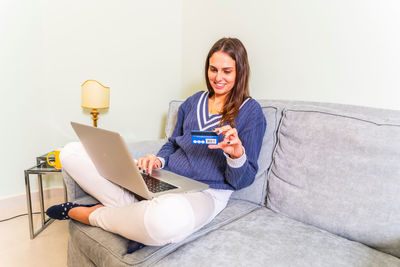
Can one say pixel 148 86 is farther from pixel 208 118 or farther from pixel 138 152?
pixel 208 118

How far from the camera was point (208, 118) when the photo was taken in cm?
130

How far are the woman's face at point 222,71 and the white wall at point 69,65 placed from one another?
0.96m

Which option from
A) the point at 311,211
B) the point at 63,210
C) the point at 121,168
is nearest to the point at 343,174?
the point at 311,211

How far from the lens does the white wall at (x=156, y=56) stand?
121 cm

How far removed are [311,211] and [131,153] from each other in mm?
879

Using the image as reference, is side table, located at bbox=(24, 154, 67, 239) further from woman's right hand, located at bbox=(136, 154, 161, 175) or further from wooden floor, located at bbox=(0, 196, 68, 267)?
woman's right hand, located at bbox=(136, 154, 161, 175)

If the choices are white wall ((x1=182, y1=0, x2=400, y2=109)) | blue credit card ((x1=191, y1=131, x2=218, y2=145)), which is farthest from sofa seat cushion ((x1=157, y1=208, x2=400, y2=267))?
white wall ((x1=182, y1=0, x2=400, y2=109))

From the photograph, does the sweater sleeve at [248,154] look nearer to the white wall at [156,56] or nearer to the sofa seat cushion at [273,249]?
the sofa seat cushion at [273,249]

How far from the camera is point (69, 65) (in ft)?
6.05

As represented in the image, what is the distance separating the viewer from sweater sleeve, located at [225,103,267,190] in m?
1.08

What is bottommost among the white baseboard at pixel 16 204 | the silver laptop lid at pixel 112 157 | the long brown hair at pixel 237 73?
the white baseboard at pixel 16 204

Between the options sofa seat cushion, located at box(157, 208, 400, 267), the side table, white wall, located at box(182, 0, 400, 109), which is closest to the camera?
sofa seat cushion, located at box(157, 208, 400, 267)

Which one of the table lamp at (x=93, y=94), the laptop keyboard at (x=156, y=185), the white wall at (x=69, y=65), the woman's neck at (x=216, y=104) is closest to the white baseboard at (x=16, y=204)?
the white wall at (x=69, y=65)

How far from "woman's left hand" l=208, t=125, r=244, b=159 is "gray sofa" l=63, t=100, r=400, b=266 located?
0.88 ft
